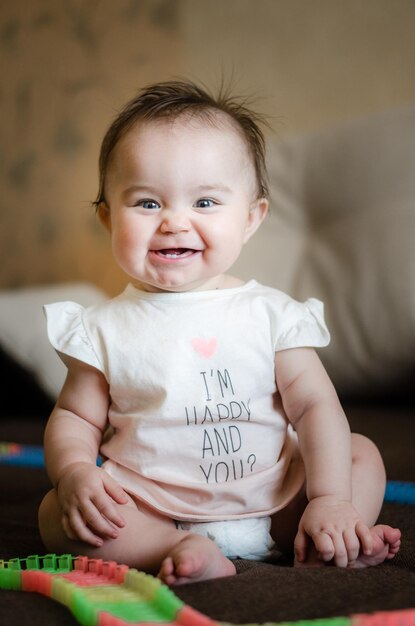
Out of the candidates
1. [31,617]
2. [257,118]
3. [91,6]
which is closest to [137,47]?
[91,6]

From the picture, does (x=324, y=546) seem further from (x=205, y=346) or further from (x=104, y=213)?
(x=104, y=213)

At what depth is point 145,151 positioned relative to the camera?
86 cm

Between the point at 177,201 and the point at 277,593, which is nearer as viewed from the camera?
the point at 277,593

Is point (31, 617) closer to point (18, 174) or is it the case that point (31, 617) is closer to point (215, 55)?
point (215, 55)

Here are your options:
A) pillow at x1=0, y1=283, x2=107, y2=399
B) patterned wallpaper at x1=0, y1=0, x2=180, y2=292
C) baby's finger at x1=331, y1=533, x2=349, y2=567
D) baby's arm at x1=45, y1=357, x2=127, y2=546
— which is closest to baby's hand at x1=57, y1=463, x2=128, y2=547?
baby's arm at x1=45, y1=357, x2=127, y2=546

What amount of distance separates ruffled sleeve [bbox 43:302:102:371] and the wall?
1692 millimetres

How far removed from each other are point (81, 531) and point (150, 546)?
2.8 inches

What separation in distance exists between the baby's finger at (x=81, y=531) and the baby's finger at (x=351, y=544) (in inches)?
9.5

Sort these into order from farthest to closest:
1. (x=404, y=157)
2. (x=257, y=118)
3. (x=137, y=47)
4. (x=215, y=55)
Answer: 1. (x=137, y=47)
2. (x=215, y=55)
3. (x=404, y=157)
4. (x=257, y=118)

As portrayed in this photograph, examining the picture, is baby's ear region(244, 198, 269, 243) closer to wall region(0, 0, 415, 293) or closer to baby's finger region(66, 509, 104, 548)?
baby's finger region(66, 509, 104, 548)

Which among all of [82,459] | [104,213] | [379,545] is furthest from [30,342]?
[379,545]

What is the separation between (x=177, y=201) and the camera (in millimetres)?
860

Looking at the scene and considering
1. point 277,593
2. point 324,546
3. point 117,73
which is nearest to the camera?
point 277,593

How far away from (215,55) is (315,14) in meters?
0.41
